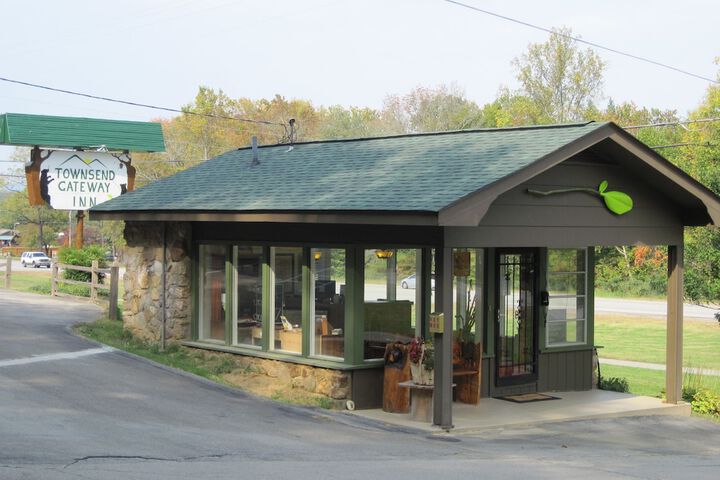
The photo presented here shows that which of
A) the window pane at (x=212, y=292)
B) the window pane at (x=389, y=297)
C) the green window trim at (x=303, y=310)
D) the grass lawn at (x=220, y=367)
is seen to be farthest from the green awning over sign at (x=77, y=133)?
the window pane at (x=389, y=297)

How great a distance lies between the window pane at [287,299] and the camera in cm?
1438

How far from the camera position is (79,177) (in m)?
27.3

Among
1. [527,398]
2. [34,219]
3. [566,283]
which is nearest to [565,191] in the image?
[566,283]

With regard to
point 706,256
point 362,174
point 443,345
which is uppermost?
point 362,174

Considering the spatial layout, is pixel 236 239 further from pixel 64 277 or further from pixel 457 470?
pixel 64 277

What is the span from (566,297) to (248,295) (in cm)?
542

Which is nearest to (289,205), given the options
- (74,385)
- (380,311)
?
(380,311)

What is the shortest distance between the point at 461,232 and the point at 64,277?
19497 millimetres

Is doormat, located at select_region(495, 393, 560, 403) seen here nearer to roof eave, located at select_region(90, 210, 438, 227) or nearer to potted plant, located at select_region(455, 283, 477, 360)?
potted plant, located at select_region(455, 283, 477, 360)

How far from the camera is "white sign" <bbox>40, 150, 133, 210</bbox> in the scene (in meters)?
27.1

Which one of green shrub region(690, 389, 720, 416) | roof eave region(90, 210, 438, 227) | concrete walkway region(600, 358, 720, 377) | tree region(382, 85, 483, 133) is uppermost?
tree region(382, 85, 483, 133)

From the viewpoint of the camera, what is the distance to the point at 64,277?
28359 millimetres

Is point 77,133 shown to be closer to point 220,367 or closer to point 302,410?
point 220,367

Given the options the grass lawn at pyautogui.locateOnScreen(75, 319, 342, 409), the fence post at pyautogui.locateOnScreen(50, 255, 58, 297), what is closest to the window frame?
the grass lawn at pyautogui.locateOnScreen(75, 319, 342, 409)
